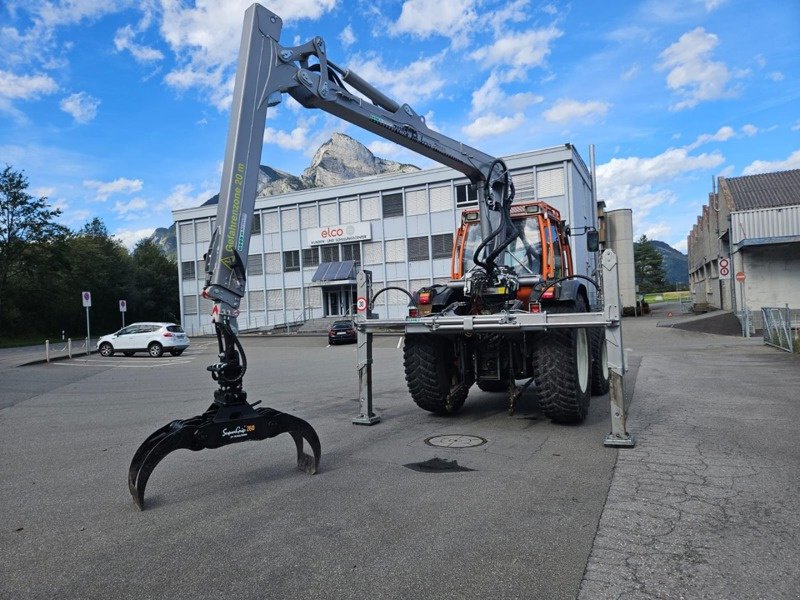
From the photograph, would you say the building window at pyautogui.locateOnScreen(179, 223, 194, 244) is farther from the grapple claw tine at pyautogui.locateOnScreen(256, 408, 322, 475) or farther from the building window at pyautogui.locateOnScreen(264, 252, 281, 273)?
the grapple claw tine at pyautogui.locateOnScreen(256, 408, 322, 475)

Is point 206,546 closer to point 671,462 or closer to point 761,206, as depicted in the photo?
point 671,462

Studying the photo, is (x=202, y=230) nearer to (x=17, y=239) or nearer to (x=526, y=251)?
(x=17, y=239)

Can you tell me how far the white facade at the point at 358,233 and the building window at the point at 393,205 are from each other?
0.24ft

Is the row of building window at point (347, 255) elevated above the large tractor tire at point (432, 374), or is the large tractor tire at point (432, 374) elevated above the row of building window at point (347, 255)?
the row of building window at point (347, 255)

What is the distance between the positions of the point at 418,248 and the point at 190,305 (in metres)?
21.7

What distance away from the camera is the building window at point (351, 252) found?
43312mm

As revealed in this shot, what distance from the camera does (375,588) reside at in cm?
330

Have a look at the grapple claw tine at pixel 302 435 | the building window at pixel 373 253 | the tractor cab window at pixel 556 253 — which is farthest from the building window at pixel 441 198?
the grapple claw tine at pixel 302 435

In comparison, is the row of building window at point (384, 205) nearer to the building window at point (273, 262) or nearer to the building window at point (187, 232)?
the building window at point (187, 232)

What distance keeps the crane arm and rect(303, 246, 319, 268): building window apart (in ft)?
124

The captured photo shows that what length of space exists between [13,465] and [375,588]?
5.23 m

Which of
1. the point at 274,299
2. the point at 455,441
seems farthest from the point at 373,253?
the point at 455,441

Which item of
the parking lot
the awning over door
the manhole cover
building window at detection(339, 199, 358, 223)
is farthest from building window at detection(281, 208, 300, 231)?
the manhole cover

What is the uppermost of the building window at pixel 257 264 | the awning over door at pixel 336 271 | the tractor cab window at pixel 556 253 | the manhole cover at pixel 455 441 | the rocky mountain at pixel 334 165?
the rocky mountain at pixel 334 165
